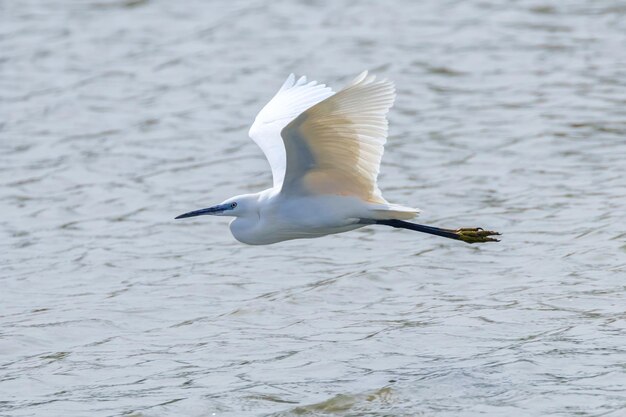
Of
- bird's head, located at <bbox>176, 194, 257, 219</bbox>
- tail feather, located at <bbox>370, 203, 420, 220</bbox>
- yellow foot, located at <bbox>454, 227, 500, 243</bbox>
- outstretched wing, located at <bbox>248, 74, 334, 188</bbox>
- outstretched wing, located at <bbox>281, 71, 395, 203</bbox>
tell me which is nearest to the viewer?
outstretched wing, located at <bbox>281, 71, 395, 203</bbox>

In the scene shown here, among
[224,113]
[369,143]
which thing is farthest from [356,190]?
[224,113]

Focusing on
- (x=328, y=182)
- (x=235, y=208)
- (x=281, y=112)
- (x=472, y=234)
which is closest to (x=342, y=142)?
(x=328, y=182)

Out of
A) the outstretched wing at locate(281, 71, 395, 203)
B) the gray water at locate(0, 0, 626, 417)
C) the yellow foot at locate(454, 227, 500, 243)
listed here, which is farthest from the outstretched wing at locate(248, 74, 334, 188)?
the yellow foot at locate(454, 227, 500, 243)

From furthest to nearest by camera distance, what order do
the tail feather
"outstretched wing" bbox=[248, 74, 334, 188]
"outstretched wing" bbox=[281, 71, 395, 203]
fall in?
"outstretched wing" bbox=[248, 74, 334, 188]
the tail feather
"outstretched wing" bbox=[281, 71, 395, 203]

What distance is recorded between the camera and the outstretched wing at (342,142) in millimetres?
7445

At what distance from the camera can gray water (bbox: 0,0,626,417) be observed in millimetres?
7855

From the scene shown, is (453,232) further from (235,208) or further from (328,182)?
(235,208)

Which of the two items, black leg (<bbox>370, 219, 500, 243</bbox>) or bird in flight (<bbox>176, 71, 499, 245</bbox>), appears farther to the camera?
black leg (<bbox>370, 219, 500, 243</bbox>)

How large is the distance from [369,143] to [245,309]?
6.28 feet

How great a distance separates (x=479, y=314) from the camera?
880cm

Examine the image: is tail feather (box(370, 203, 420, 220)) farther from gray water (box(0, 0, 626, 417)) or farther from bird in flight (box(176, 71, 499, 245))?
gray water (box(0, 0, 626, 417))

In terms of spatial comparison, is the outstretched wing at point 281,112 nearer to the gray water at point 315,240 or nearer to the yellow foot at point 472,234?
the gray water at point 315,240

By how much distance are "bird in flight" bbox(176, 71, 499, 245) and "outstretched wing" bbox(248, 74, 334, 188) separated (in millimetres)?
17

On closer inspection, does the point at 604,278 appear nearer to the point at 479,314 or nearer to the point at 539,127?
the point at 479,314
